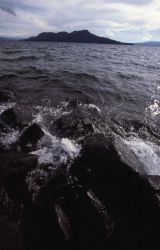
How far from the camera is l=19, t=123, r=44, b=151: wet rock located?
6.94 m

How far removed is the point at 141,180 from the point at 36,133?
11.9 ft

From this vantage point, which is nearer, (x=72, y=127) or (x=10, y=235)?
(x=10, y=235)

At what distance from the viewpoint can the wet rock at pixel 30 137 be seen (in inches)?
273

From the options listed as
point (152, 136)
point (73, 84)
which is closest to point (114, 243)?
point (152, 136)

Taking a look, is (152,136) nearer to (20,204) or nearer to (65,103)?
(65,103)

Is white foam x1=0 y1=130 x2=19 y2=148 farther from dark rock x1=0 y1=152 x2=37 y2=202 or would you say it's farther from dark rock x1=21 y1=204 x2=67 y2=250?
dark rock x1=21 y1=204 x2=67 y2=250

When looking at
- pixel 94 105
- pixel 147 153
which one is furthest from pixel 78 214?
pixel 94 105

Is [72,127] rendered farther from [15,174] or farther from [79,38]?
[79,38]

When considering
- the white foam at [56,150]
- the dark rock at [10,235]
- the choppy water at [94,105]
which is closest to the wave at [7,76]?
the choppy water at [94,105]

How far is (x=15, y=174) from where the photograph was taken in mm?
5113

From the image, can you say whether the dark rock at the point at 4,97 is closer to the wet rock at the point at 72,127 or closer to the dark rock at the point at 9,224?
the wet rock at the point at 72,127

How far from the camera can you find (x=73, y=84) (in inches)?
612

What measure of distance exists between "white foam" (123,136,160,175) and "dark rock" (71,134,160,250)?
1569 millimetres

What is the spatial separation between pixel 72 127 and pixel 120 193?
3.42 metres
